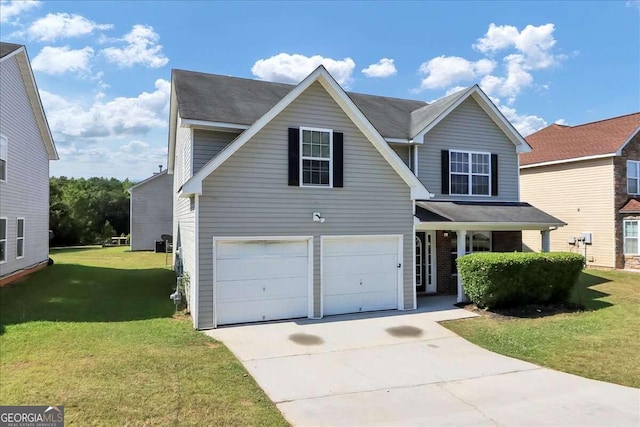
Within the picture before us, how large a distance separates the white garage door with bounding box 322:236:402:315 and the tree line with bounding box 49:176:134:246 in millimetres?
36108

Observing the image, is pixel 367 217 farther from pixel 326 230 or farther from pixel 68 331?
pixel 68 331

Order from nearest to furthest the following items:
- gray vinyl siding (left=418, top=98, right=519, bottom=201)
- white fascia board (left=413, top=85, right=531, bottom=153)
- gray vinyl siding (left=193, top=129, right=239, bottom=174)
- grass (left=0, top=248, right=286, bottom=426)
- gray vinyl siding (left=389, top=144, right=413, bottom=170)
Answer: grass (left=0, top=248, right=286, bottom=426)
gray vinyl siding (left=193, top=129, right=239, bottom=174)
white fascia board (left=413, top=85, right=531, bottom=153)
gray vinyl siding (left=389, top=144, right=413, bottom=170)
gray vinyl siding (left=418, top=98, right=519, bottom=201)

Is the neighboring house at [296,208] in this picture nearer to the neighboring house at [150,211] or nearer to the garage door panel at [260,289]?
the garage door panel at [260,289]

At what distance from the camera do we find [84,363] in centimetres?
758

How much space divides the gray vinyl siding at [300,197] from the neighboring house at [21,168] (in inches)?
355

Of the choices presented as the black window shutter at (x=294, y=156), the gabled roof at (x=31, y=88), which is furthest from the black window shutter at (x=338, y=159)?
the gabled roof at (x=31, y=88)

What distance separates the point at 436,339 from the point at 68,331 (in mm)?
8360

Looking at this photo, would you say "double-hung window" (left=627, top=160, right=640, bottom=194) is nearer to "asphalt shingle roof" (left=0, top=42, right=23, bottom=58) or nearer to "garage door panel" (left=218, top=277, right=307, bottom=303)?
"garage door panel" (left=218, top=277, right=307, bottom=303)

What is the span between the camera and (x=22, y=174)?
56.3 ft

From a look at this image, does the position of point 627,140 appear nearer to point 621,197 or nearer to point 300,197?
point 621,197

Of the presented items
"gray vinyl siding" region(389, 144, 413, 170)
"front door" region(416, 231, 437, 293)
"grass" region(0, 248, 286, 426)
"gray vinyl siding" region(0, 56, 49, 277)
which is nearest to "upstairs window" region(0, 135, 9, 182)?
"gray vinyl siding" region(0, 56, 49, 277)

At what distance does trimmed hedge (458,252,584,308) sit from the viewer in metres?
12.3

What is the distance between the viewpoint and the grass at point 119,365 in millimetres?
5773

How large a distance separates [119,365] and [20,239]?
41.0 feet
